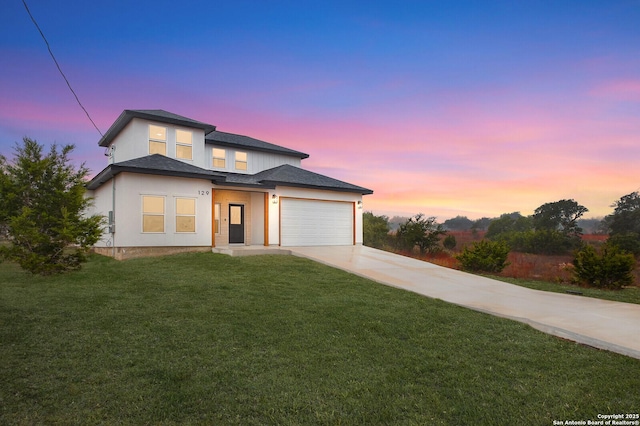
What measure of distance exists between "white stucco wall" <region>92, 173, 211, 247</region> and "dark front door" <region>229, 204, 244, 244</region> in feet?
7.20

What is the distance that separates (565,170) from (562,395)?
63.2 feet

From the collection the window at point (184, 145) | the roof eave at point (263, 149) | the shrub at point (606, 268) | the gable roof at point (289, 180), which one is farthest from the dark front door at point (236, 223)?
the shrub at point (606, 268)

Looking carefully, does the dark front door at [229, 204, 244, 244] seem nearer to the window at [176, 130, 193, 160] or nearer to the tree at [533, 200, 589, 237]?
the window at [176, 130, 193, 160]

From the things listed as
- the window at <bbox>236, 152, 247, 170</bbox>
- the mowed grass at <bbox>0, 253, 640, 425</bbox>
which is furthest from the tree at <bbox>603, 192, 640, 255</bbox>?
the mowed grass at <bbox>0, 253, 640, 425</bbox>

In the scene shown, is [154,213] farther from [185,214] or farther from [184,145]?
[184,145]

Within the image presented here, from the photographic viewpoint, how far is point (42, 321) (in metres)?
5.31

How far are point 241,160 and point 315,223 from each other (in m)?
5.44

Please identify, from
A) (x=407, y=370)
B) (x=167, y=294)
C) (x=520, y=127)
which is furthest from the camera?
(x=520, y=127)

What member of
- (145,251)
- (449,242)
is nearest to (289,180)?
(145,251)

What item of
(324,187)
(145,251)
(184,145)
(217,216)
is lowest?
(145,251)

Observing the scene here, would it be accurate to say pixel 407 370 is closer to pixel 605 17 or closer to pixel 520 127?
pixel 605 17

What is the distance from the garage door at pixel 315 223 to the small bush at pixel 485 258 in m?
6.33

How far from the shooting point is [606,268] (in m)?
10.6

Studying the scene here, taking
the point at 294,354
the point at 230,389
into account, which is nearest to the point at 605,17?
the point at 294,354
